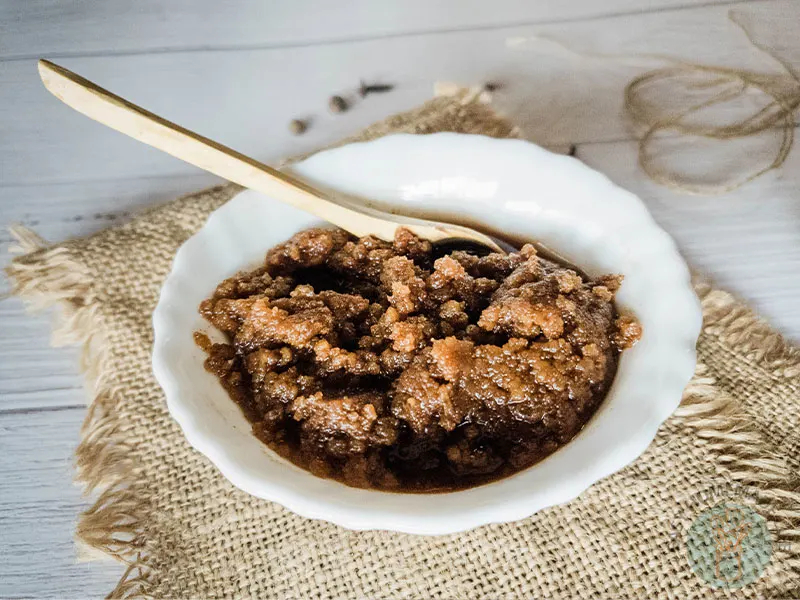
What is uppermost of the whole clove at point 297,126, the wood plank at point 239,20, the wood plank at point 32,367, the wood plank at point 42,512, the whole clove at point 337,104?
the wood plank at point 239,20

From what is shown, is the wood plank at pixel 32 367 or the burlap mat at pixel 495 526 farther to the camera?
the wood plank at pixel 32 367

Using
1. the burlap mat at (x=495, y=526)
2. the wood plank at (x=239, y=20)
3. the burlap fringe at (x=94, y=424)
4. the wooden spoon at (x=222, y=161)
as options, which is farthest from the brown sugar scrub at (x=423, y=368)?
the wood plank at (x=239, y=20)

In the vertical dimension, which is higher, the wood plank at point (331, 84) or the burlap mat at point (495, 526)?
the wood plank at point (331, 84)

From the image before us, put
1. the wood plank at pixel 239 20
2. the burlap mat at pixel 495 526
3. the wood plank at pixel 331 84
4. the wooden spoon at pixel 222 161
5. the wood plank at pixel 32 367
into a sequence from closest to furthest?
the wooden spoon at pixel 222 161 < the burlap mat at pixel 495 526 < the wood plank at pixel 32 367 < the wood plank at pixel 331 84 < the wood plank at pixel 239 20

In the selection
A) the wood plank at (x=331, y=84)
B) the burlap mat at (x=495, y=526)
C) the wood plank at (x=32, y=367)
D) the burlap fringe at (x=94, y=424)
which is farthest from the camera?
the wood plank at (x=331, y=84)

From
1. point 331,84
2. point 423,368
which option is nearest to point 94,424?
point 423,368

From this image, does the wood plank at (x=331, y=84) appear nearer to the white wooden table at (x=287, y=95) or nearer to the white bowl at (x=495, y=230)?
the white wooden table at (x=287, y=95)

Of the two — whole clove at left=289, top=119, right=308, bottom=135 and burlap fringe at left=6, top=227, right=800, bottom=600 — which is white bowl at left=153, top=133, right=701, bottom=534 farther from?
whole clove at left=289, top=119, right=308, bottom=135
